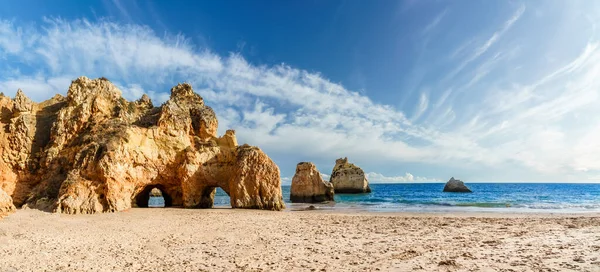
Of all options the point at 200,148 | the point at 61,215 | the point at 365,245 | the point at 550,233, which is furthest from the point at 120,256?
the point at 200,148

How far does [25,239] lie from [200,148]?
1709 cm

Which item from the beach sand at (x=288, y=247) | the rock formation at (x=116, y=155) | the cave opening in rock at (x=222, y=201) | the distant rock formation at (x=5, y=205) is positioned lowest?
the cave opening in rock at (x=222, y=201)

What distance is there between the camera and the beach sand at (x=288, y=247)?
8.84m

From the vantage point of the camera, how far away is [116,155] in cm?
2270

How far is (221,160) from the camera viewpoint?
2902 cm

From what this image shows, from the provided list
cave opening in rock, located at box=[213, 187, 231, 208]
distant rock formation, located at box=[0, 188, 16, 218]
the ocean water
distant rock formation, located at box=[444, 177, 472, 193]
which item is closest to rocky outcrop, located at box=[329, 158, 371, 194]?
the ocean water

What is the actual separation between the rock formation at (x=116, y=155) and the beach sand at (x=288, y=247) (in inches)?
231

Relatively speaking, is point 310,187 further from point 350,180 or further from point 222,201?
point 350,180

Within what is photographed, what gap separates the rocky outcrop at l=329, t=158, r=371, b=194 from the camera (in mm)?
76938

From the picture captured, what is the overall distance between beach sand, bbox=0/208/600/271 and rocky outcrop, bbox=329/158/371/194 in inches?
2387

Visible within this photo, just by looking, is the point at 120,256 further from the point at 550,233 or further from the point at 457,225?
the point at 550,233

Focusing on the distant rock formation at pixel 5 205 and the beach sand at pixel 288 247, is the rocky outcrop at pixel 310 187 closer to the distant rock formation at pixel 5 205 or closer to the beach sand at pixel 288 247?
the beach sand at pixel 288 247

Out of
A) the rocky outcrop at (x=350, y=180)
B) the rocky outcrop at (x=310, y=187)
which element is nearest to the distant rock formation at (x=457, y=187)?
the rocky outcrop at (x=350, y=180)

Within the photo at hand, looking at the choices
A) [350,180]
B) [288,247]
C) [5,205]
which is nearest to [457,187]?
[350,180]
